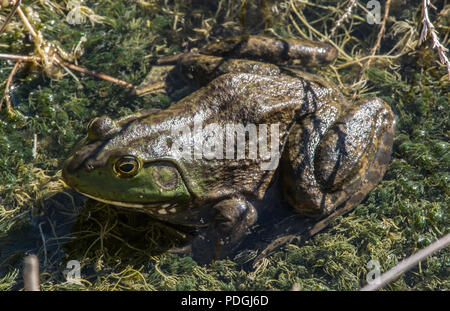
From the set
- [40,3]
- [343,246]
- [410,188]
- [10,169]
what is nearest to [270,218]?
[343,246]

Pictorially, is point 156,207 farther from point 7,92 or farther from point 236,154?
point 7,92

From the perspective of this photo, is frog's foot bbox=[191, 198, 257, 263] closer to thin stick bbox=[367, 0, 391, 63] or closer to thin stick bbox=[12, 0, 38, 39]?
thin stick bbox=[367, 0, 391, 63]

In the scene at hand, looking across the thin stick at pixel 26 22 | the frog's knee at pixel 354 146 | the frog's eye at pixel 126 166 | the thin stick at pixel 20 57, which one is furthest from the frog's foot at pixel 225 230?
the thin stick at pixel 26 22

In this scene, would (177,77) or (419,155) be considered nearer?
(419,155)

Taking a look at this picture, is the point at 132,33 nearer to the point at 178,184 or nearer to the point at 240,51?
the point at 240,51

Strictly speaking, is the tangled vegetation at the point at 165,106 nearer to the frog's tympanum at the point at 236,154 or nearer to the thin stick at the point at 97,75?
the thin stick at the point at 97,75

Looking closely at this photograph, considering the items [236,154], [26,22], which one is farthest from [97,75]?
[236,154]

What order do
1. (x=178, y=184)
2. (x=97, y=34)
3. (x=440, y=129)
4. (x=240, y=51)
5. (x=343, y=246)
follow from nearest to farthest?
(x=178, y=184)
(x=343, y=246)
(x=240, y=51)
(x=440, y=129)
(x=97, y=34)

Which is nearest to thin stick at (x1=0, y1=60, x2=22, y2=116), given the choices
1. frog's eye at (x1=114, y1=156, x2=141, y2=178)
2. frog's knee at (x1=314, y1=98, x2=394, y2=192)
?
frog's eye at (x1=114, y1=156, x2=141, y2=178)
